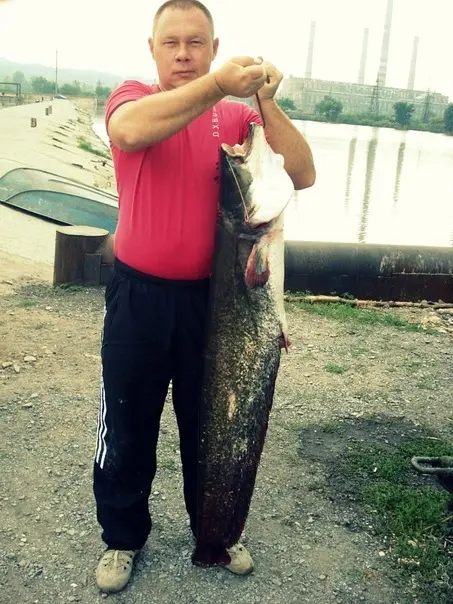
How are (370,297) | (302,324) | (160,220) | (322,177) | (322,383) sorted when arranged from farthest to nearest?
(322,177)
(370,297)
(302,324)
(322,383)
(160,220)

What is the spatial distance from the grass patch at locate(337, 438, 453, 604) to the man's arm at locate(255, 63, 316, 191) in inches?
80.9

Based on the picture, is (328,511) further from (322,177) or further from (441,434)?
(322,177)

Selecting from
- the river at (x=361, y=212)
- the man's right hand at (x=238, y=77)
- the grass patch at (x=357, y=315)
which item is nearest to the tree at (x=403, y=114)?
the river at (x=361, y=212)

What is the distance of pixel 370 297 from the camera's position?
8.46 m

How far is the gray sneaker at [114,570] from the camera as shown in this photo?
125 inches

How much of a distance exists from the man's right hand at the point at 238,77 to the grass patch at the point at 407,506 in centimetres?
255

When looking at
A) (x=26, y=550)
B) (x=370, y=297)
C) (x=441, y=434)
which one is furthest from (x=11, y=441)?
(x=370, y=297)

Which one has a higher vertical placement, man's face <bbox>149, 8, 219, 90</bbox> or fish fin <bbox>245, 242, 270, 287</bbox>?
man's face <bbox>149, 8, 219, 90</bbox>

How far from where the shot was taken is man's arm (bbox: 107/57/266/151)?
2297 mm

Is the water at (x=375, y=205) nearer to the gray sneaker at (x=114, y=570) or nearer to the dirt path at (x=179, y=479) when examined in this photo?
the dirt path at (x=179, y=479)

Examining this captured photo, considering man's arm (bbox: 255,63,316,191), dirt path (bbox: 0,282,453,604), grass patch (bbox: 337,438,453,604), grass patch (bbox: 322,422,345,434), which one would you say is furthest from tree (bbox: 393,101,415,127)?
man's arm (bbox: 255,63,316,191)

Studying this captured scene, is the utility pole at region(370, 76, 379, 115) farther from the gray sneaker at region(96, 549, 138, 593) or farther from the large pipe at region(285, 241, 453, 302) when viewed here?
the gray sneaker at region(96, 549, 138, 593)

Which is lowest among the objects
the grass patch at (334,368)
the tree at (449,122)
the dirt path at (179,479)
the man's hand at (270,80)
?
the dirt path at (179,479)

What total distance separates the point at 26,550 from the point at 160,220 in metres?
1.95
